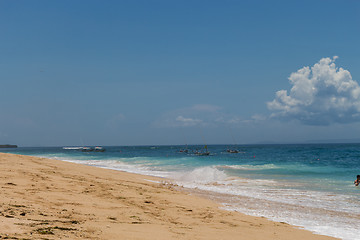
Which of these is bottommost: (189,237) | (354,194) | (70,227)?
(354,194)

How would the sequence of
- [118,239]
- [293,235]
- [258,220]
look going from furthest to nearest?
[258,220] → [293,235] → [118,239]

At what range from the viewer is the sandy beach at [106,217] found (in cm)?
525

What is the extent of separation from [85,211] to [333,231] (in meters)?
6.76

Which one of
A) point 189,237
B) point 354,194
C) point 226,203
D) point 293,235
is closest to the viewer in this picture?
point 189,237

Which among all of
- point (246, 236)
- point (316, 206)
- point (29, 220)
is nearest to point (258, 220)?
point (246, 236)

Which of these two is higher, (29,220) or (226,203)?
(29,220)

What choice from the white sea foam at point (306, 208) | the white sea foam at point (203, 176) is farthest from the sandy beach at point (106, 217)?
the white sea foam at point (203, 176)

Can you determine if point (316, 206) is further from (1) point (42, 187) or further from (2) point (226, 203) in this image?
(1) point (42, 187)

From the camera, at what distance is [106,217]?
22.3ft

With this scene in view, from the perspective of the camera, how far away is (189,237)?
6008 millimetres

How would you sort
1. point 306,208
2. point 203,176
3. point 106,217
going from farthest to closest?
1. point 203,176
2. point 306,208
3. point 106,217

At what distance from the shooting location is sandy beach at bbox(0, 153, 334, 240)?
5250 millimetres

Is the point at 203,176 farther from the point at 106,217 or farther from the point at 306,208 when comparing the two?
the point at 106,217

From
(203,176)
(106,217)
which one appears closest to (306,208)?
(106,217)
